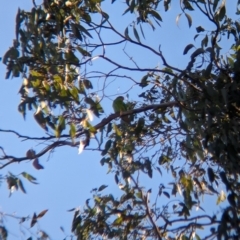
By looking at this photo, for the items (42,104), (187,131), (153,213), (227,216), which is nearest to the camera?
(227,216)

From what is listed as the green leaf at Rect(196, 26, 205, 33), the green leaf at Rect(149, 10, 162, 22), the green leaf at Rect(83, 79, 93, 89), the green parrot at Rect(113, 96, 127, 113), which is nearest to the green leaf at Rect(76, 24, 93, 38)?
the green leaf at Rect(83, 79, 93, 89)

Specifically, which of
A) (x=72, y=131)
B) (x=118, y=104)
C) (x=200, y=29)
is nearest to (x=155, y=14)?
(x=200, y=29)

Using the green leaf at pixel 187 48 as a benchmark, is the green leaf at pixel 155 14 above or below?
above

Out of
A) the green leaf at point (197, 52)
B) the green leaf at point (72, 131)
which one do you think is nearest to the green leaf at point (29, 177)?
the green leaf at point (72, 131)

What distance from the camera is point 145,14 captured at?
19.1 feet

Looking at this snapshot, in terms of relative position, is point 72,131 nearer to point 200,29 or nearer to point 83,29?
point 83,29

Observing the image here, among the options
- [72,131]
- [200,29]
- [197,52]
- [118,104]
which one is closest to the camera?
[72,131]

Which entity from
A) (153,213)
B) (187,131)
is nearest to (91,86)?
(187,131)

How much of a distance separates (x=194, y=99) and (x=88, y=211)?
1.24 meters

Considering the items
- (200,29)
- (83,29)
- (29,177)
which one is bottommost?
(29,177)

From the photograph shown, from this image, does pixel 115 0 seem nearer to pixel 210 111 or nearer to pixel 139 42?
pixel 139 42

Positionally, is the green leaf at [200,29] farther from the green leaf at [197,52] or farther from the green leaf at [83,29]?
the green leaf at [83,29]

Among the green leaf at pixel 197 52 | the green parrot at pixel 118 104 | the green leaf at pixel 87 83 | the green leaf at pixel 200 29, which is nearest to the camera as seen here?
the green parrot at pixel 118 104

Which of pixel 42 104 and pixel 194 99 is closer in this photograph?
pixel 42 104
